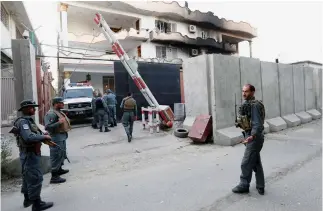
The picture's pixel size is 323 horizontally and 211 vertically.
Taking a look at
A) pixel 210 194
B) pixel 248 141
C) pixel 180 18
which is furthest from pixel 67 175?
pixel 180 18

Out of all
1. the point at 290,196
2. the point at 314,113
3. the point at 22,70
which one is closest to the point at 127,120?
the point at 22,70

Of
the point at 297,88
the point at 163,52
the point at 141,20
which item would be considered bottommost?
the point at 297,88

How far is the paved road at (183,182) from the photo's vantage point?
375cm

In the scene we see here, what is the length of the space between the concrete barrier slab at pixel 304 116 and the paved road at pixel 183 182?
5.53 metres

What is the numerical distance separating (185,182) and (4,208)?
3.18m

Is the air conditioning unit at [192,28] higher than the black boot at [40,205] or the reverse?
higher

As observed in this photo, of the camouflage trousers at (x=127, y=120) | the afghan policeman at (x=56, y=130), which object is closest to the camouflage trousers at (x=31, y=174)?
the afghan policeman at (x=56, y=130)

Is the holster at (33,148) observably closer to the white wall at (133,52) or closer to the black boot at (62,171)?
the black boot at (62,171)

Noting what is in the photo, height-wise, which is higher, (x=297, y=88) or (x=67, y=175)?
(x=297, y=88)

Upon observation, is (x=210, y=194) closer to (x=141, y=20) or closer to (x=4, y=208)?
(x=4, y=208)

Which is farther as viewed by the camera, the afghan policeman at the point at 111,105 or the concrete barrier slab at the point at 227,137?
the afghan policeman at the point at 111,105

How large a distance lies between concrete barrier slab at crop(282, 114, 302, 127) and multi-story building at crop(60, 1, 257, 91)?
12035mm

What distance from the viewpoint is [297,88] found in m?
13.1

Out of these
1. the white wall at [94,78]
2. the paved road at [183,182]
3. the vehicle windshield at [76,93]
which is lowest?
the paved road at [183,182]
